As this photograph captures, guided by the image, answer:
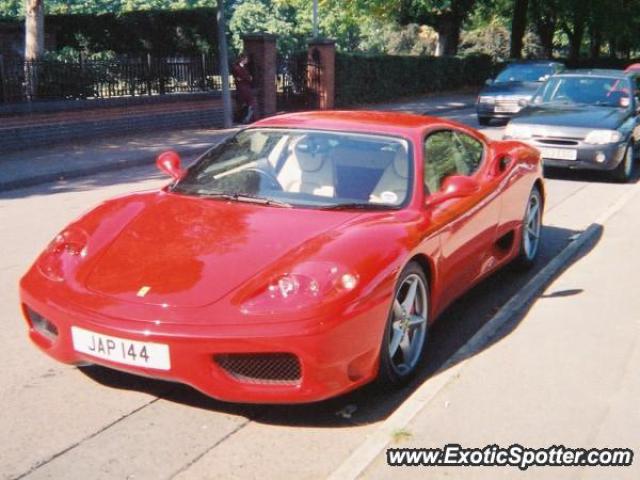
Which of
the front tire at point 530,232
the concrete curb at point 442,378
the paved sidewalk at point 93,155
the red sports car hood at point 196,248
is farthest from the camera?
the paved sidewalk at point 93,155

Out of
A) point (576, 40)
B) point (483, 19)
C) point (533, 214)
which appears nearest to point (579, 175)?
point (533, 214)

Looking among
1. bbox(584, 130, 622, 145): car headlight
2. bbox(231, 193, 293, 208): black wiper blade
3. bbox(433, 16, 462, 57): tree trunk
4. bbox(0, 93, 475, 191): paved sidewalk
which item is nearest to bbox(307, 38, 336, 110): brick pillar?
bbox(0, 93, 475, 191): paved sidewalk

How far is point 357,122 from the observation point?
520 cm

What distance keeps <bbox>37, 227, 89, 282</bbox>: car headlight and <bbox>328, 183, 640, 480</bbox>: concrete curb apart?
1735 millimetres

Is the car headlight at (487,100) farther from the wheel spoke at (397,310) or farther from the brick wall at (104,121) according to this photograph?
the wheel spoke at (397,310)

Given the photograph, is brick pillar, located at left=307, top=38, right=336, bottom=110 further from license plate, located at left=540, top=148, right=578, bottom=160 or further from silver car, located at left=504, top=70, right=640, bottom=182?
license plate, located at left=540, top=148, right=578, bottom=160

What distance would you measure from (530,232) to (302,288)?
11.8 ft

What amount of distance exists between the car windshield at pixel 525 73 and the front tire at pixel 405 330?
60.6 ft

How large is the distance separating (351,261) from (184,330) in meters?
0.85

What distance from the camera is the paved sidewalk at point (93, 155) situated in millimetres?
12425

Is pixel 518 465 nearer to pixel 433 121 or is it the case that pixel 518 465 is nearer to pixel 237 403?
pixel 237 403

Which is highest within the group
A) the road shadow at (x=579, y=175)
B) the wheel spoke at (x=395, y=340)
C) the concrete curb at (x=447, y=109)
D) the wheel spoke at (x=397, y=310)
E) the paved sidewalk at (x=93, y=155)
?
the wheel spoke at (x=397, y=310)

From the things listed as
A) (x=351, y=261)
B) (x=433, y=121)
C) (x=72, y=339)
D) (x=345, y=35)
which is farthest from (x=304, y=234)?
(x=345, y=35)

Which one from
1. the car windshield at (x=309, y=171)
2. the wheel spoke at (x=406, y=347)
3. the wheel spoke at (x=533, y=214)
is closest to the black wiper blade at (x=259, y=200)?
the car windshield at (x=309, y=171)
